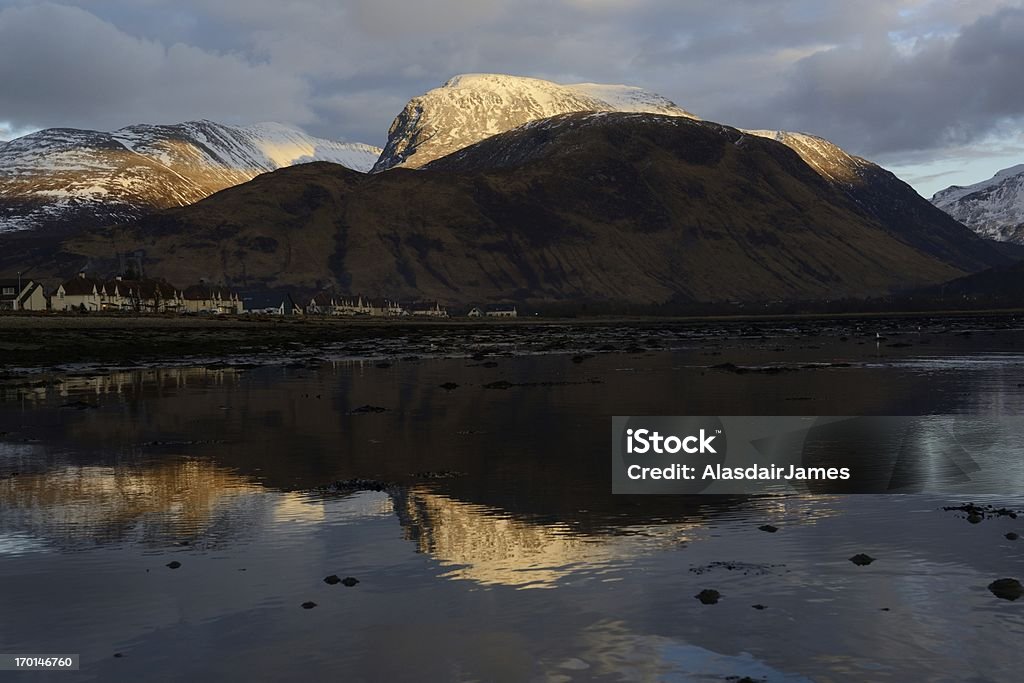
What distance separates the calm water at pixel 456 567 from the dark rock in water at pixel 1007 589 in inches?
7.0

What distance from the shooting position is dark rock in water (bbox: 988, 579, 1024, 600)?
15.2 meters

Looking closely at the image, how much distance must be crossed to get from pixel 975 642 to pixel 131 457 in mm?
24251

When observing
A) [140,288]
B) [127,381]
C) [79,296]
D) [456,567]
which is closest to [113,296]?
[79,296]

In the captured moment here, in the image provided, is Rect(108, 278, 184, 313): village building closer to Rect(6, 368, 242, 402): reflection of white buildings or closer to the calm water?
Rect(6, 368, 242, 402): reflection of white buildings

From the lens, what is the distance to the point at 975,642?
13320mm

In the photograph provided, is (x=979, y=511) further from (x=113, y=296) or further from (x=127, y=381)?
(x=113, y=296)

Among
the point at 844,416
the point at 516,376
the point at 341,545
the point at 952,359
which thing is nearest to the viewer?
the point at 341,545

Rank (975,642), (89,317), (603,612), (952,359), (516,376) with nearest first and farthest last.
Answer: (975,642) → (603,612) → (516,376) → (952,359) → (89,317)

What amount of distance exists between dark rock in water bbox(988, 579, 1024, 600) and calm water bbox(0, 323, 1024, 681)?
0.18 meters

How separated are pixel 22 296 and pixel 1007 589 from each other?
553ft

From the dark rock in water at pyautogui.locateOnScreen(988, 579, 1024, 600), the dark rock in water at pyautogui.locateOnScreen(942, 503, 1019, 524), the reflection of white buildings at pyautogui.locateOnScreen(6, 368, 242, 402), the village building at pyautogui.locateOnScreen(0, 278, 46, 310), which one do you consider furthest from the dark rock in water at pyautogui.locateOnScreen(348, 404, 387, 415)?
the village building at pyautogui.locateOnScreen(0, 278, 46, 310)

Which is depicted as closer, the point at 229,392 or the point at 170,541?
the point at 170,541

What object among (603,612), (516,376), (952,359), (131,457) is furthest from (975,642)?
(952,359)

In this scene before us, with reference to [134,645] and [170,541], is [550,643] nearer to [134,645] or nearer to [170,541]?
[134,645]
